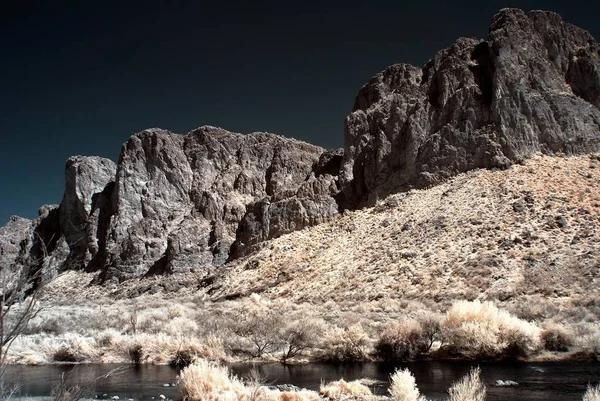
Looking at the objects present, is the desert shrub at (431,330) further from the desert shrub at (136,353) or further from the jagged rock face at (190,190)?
the jagged rock face at (190,190)

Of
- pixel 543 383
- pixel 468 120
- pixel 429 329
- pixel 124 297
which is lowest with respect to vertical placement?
pixel 543 383

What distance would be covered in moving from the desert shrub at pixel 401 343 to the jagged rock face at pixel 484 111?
122 ft

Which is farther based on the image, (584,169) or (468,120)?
(468,120)

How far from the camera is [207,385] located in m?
12.8

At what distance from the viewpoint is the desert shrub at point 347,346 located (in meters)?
21.1

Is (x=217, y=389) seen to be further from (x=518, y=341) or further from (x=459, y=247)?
(x=459, y=247)

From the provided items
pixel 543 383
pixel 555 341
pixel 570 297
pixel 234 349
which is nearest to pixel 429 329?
pixel 555 341

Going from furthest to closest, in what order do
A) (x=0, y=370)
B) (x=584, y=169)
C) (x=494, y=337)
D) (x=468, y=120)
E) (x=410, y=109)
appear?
(x=410, y=109) → (x=468, y=120) → (x=584, y=169) → (x=494, y=337) → (x=0, y=370)

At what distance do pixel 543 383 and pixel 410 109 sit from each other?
5474cm

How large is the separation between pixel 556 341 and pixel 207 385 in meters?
15.2

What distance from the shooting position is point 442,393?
14.0 meters

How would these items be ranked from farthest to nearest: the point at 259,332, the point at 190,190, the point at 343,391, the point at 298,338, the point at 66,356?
the point at 190,190, the point at 259,332, the point at 66,356, the point at 298,338, the point at 343,391

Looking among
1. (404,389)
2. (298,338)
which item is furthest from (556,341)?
(404,389)

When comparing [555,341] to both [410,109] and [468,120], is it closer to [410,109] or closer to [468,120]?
[468,120]
